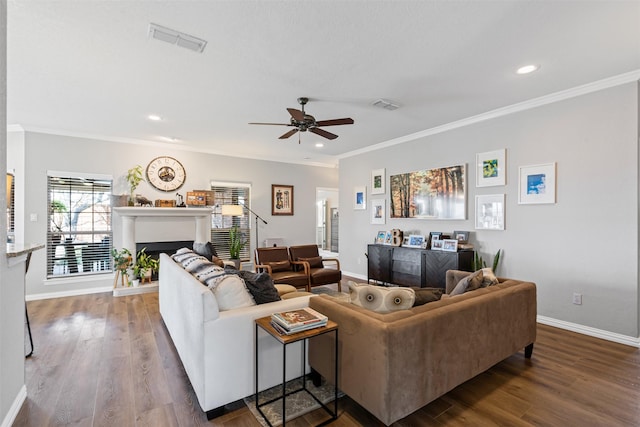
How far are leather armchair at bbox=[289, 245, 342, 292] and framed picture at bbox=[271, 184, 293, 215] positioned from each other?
2058 millimetres

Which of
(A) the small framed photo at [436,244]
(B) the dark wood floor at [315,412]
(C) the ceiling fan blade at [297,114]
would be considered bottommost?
(B) the dark wood floor at [315,412]

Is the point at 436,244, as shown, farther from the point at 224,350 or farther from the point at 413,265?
the point at 224,350

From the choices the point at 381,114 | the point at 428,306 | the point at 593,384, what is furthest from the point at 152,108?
the point at 593,384

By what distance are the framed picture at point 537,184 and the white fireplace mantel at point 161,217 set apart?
521 centimetres

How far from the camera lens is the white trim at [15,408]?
6.02 feet

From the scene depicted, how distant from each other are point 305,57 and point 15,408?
3.34 metres

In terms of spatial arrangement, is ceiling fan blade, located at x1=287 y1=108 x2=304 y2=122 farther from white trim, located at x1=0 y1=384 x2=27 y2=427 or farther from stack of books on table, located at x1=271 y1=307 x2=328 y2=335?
white trim, located at x1=0 y1=384 x2=27 y2=427

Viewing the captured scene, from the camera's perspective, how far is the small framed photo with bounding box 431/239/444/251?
4.48 m

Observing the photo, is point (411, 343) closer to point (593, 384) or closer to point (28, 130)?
point (593, 384)

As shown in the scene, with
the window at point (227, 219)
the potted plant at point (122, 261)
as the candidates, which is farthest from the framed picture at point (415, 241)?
the potted plant at point (122, 261)

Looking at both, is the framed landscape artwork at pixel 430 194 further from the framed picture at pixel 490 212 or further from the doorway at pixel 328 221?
the doorway at pixel 328 221

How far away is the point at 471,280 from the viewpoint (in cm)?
258

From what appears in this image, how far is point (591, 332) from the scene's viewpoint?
10.8 feet

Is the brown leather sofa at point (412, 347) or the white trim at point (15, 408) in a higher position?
the brown leather sofa at point (412, 347)
